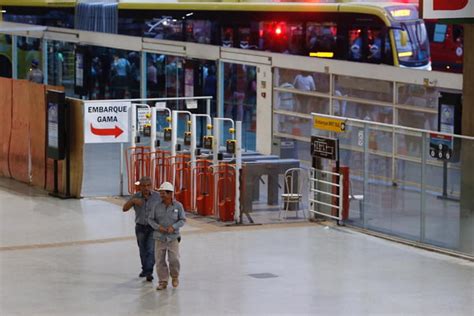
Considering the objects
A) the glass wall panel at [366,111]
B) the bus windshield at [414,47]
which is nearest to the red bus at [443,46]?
the bus windshield at [414,47]

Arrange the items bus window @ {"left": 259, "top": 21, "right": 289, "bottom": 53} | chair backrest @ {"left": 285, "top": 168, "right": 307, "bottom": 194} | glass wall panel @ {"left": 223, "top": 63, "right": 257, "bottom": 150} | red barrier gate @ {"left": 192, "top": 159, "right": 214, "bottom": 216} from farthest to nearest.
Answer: bus window @ {"left": 259, "top": 21, "right": 289, "bottom": 53}, glass wall panel @ {"left": 223, "top": 63, "right": 257, "bottom": 150}, chair backrest @ {"left": 285, "top": 168, "right": 307, "bottom": 194}, red barrier gate @ {"left": 192, "top": 159, "right": 214, "bottom": 216}

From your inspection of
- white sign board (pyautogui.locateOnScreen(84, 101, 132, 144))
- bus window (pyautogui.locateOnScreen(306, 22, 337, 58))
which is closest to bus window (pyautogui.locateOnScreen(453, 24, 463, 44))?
bus window (pyautogui.locateOnScreen(306, 22, 337, 58))

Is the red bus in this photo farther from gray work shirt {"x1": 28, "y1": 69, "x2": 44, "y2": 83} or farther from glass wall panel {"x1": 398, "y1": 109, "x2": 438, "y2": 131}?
gray work shirt {"x1": 28, "y1": 69, "x2": 44, "y2": 83}

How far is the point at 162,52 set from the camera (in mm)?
32906

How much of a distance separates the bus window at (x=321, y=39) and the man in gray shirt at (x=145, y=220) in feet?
53.8

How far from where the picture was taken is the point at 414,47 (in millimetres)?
31953

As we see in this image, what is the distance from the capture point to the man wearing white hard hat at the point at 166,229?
16.0 meters

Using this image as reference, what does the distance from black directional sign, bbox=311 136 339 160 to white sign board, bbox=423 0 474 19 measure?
3462 mm

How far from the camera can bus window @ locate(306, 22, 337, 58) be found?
32.4 m

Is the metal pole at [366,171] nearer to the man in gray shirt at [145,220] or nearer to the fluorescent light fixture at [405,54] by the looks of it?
the man in gray shirt at [145,220]

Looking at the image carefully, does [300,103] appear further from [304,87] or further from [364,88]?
[364,88]

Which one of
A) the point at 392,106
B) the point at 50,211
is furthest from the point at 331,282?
the point at 392,106

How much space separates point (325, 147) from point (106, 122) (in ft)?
16.5

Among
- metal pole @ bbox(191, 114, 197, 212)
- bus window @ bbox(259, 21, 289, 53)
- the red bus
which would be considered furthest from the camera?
the red bus
